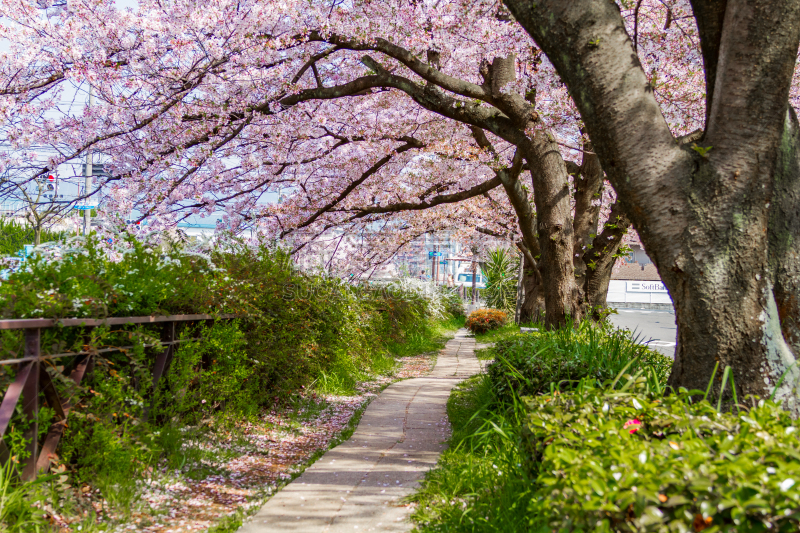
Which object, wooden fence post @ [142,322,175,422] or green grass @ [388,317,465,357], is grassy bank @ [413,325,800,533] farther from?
green grass @ [388,317,465,357]

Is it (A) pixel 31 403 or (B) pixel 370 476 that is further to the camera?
(B) pixel 370 476

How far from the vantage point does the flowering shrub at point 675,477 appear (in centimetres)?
142

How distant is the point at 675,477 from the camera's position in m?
1.53

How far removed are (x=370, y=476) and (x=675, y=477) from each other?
2.95 meters

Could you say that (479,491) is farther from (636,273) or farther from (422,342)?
(636,273)

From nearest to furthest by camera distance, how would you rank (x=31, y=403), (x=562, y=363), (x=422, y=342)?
(x=31, y=403) < (x=562, y=363) < (x=422, y=342)

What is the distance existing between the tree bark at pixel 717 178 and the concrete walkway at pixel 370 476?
189 centimetres

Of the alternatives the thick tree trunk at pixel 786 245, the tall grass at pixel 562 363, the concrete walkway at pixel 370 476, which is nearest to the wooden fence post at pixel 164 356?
the concrete walkway at pixel 370 476

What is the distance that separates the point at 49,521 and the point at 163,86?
552 cm

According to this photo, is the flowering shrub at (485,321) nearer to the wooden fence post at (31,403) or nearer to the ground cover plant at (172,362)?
the ground cover plant at (172,362)

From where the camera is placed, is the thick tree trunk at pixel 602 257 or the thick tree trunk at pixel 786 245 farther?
the thick tree trunk at pixel 602 257

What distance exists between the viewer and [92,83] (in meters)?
6.54

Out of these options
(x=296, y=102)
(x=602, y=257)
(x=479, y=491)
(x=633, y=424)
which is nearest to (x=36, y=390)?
(x=479, y=491)

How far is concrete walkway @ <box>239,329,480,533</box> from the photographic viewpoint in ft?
10.7
